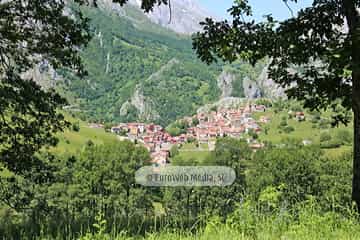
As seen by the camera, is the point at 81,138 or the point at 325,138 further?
the point at 81,138

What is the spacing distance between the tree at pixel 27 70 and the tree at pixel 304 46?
3422 millimetres

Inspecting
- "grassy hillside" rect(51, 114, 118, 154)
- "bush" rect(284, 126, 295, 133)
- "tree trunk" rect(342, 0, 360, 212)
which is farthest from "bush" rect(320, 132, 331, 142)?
"tree trunk" rect(342, 0, 360, 212)

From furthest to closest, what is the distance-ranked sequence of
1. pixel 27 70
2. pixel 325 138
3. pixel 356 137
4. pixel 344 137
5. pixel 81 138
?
pixel 81 138, pixel 325 138, pixel 344 137, pixel 27 70, pixel 356 137

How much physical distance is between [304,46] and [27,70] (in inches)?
258

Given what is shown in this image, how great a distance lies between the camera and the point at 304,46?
7.53 metres

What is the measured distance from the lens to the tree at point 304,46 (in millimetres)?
7160

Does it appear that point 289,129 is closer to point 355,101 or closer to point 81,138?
point 81,138

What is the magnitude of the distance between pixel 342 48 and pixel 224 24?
2.32 metres

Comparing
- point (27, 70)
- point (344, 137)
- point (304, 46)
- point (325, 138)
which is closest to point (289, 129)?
point (325, 138)

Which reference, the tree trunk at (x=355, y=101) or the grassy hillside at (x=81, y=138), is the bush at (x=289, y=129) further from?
the tree trunk at (x=355, y=101)

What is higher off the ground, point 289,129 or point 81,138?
point 289,129

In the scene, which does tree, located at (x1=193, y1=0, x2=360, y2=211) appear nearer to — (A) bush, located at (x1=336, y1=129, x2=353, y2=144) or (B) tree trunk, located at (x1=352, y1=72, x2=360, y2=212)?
(B) tree trunk, located at (x1=352, y1=72, x2=360, y2=212)

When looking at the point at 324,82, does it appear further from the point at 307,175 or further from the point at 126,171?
the point at 126,171

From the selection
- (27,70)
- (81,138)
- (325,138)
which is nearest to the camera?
(27,70)
